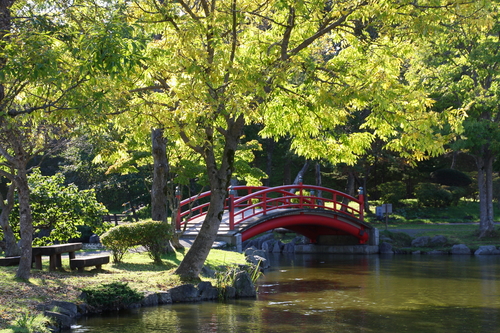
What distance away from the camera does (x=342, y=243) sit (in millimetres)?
25703

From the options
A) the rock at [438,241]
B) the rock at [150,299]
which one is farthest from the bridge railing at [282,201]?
the rock at [150,299]

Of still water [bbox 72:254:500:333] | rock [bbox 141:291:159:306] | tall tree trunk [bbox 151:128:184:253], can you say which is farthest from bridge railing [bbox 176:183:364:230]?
rock [bbox 141:291:159:306]

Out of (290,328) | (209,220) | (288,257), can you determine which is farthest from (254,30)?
(288,257)

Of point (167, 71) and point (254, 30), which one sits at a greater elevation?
point (254, 30)

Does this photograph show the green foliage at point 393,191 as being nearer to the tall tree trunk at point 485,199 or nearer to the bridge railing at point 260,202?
the tall tree trunk at point 485,199

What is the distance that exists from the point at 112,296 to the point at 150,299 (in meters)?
0.82

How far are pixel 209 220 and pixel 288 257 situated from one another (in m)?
12.4

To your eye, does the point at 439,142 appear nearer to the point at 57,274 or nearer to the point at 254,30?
the point at 254,30

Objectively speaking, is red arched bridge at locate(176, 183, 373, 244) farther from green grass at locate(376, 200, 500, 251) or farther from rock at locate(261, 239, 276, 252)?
green grass at locate(376, 200, 500, 251)

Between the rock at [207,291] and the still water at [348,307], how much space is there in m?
0.35

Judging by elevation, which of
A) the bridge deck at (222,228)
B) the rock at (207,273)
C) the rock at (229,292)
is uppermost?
the bridge deck at (222,228)

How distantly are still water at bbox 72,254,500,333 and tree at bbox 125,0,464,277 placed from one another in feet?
6.70

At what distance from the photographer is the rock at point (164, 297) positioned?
35.5 feet

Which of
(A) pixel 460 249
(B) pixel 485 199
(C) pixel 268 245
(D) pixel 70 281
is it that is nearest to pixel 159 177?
(D) pixel 70 281
